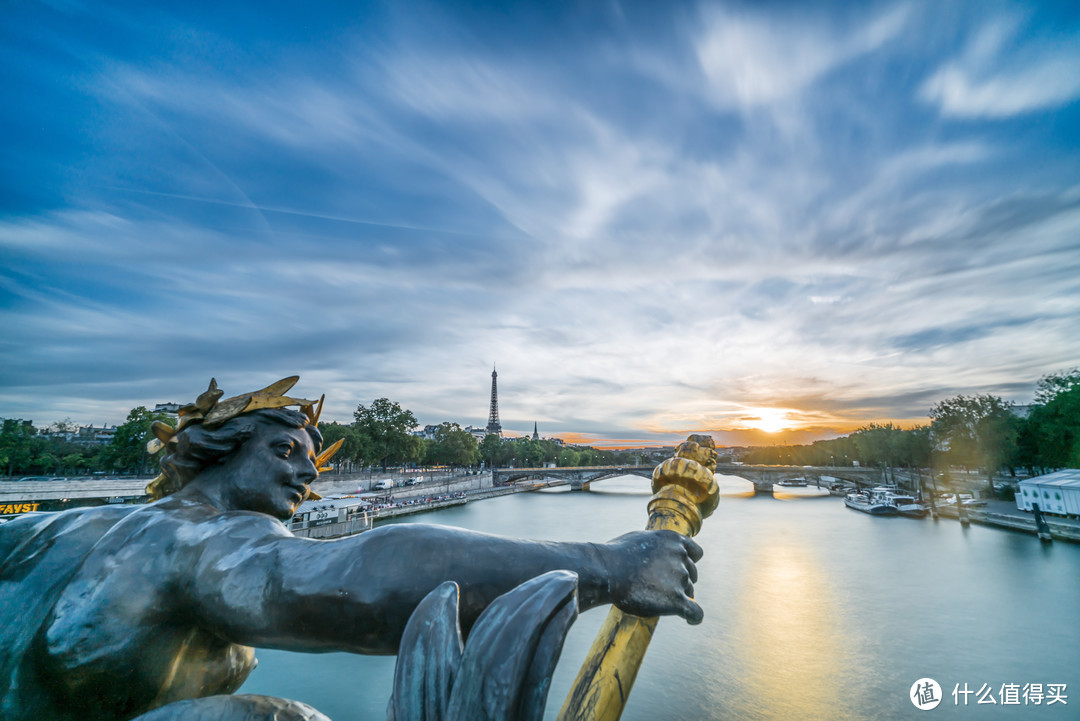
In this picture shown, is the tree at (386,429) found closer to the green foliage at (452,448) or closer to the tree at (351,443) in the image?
the tree at (351,443)

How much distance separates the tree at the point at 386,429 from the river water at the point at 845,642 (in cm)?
2974

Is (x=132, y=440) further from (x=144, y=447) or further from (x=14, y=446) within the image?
(x=14, y=446)

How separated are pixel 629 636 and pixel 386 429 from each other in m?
49.1

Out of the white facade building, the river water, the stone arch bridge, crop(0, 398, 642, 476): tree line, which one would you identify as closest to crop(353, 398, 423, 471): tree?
crop(0, 398, 642, 476): tree line

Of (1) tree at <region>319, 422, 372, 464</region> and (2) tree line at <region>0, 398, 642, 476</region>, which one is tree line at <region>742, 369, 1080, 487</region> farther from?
(1) tree at <region>319, 422, 372, 464</region>

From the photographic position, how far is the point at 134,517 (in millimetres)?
1058

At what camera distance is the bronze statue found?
0.82m

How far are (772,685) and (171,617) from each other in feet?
50.6

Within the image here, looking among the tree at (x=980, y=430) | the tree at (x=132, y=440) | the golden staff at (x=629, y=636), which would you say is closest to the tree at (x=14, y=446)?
the tree at (x=132, y=440)

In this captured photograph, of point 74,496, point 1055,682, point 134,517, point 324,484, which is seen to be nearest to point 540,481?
point 324,484

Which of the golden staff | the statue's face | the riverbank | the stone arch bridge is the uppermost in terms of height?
the statue's face

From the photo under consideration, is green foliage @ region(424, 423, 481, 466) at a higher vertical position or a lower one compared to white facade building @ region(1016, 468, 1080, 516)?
higher

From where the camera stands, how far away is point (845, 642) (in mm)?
15445

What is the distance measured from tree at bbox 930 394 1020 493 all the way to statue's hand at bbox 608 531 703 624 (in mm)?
48899
